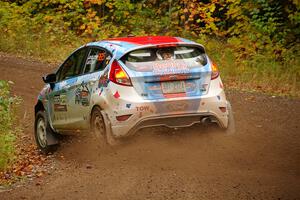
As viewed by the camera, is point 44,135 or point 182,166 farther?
point 44,135

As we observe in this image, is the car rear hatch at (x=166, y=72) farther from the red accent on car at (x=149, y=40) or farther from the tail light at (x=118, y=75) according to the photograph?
the red accent on car at (x=149, y=40)

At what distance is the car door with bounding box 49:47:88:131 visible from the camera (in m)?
9.59

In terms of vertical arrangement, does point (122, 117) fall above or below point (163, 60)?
below

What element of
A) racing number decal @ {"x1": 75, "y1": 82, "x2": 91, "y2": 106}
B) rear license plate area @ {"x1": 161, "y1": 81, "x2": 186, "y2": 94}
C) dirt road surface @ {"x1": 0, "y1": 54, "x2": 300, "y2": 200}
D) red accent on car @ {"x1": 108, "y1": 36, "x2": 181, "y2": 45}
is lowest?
dirt road surface @ {"x1": 0, "y1": 54, "x2": 300, "y2": 200}

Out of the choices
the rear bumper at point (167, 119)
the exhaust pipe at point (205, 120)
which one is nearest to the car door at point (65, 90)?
the rear bumper at point (167, 119)

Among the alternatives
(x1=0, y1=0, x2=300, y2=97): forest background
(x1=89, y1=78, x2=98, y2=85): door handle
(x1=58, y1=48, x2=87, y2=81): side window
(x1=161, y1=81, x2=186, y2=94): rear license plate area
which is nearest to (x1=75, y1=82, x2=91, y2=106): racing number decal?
(x1=89, y1=78, x2=98, y2=85): door handle

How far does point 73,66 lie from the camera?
985cm

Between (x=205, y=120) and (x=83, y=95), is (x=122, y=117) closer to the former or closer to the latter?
(x=83, y=95)

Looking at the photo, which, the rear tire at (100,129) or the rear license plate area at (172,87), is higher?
the rear license plate area at (172,87)

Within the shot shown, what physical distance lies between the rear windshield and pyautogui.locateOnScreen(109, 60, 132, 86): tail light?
0.12 meters

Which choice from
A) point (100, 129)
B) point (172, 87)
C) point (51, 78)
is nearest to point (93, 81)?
point (100, 129)

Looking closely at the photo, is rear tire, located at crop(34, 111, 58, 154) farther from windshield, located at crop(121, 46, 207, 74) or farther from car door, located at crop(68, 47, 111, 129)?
windshield, located at crop(121, 46, 207, 74)

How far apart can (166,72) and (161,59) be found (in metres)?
0.26

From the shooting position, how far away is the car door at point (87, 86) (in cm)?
888
